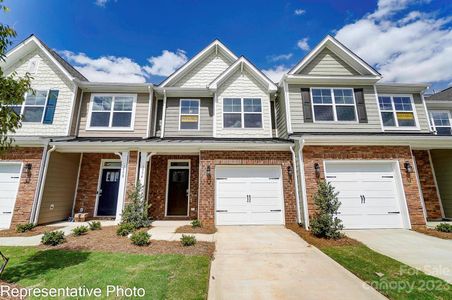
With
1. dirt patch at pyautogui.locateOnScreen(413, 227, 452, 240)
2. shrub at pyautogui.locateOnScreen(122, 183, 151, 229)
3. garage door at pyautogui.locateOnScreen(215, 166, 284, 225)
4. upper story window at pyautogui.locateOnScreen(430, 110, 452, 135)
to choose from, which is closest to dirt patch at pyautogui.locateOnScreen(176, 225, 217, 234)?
garage door at pyautogui.locateOnScreen(215, 166, 284, 225)

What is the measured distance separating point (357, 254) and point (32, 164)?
40.5ft

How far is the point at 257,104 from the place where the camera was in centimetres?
1120

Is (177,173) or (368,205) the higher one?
(177,173)

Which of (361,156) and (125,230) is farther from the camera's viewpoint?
(361,156)

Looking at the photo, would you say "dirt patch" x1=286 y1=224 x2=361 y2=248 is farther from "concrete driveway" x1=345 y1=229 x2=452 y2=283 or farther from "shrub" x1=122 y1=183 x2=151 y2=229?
"shrub" x1=122 y1=183 x2=151 y2=229

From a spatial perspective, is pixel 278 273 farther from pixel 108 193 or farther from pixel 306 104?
pixel 108 193

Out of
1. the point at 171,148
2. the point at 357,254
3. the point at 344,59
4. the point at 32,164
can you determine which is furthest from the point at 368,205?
the point at 32,164

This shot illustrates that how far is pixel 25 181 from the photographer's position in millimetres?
8594

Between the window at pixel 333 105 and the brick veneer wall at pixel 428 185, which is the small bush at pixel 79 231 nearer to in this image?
the window at pixel 333 105

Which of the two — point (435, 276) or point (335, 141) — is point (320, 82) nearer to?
point (335, 141)

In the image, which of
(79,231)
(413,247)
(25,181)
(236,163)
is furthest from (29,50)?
(413,247)

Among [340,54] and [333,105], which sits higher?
[340,54]

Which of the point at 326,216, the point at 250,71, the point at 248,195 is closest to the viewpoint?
the point at 326,216

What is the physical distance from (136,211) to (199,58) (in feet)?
29.8
